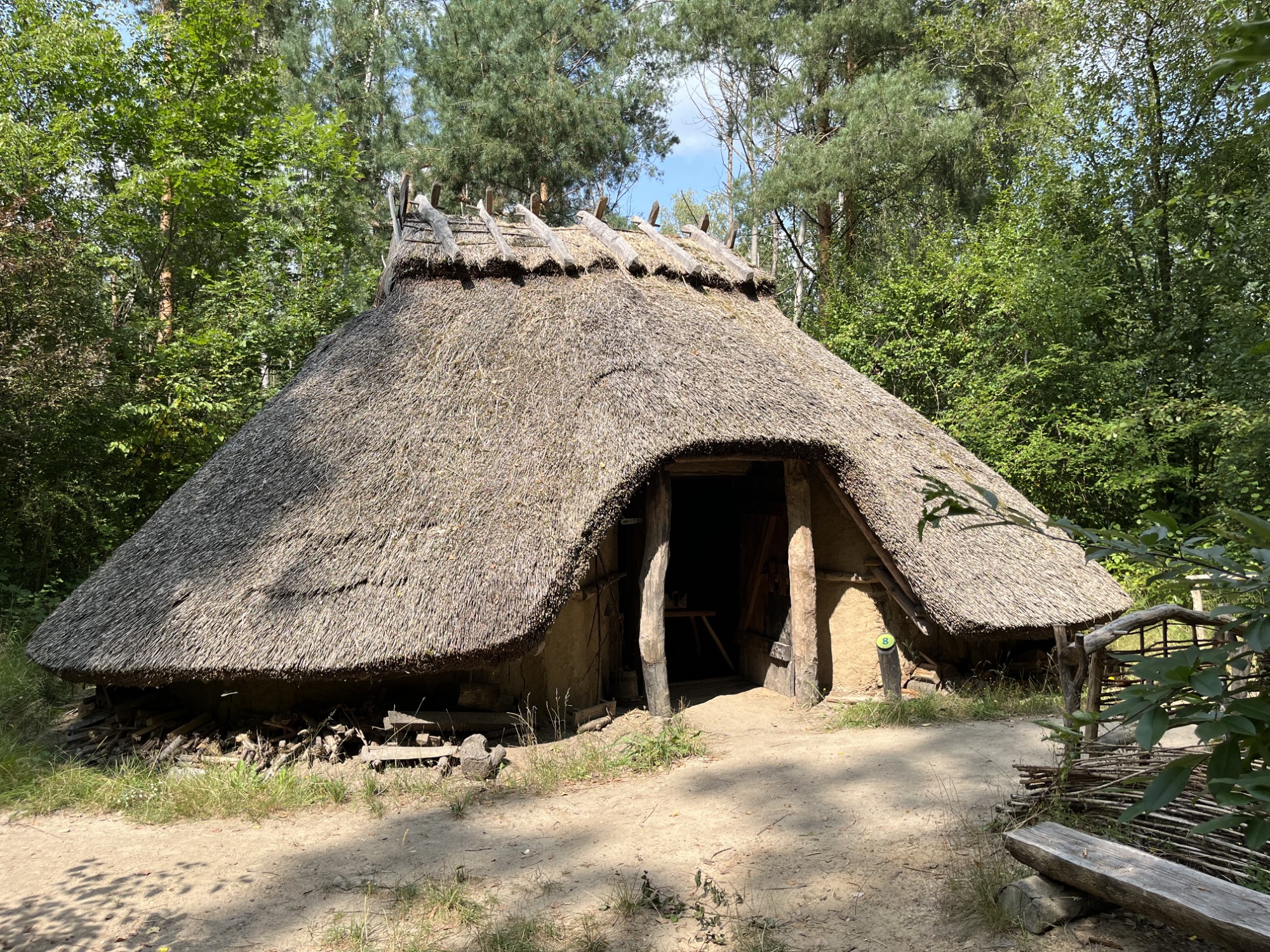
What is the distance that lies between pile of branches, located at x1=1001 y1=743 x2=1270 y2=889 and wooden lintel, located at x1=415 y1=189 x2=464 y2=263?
8031 millimetres

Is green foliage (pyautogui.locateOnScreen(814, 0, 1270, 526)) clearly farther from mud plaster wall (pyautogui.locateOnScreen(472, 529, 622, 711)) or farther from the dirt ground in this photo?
mud plaster wall (pyautogui.locateOnScreen(472, 529, 622, 711))

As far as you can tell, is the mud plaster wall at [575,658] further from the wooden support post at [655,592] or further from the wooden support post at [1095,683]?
the wooden support post at [1095,683]

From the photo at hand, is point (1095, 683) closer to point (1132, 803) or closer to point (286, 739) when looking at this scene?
point (1132, 803)

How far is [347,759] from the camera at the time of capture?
6.88 metres

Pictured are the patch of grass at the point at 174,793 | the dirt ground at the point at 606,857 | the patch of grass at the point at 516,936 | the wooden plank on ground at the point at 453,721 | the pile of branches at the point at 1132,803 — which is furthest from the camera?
the wooden plank on ground at the point at 453,721

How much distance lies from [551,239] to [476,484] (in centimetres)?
424

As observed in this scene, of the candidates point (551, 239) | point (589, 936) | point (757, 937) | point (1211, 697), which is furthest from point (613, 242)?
point (1211, 697)

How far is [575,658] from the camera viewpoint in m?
7.98

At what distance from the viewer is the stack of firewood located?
682 cm

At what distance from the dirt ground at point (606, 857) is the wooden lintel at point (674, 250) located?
6211 millimetres

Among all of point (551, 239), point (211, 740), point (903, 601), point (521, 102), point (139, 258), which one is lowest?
point (211, 740)

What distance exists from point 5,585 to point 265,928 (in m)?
8.76

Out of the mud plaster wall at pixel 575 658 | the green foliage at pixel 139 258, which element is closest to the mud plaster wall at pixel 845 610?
the mud plaster wall at pixel 575 658

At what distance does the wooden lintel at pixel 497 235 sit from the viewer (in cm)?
1000
